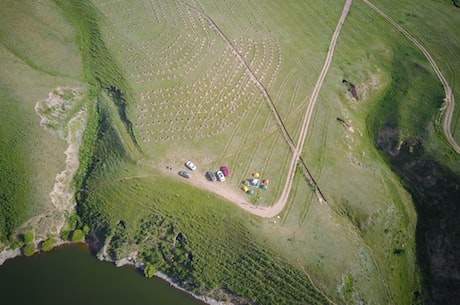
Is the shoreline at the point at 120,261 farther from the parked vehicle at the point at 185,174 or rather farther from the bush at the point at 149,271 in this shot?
the parked vehicle at the point at 185,174

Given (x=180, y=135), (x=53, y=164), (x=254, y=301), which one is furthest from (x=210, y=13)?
(x=254, y=301)

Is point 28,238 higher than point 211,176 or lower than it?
lower

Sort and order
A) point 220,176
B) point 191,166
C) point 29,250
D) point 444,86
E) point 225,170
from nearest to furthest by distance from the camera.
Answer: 1. point 29,250
2. point 220,176
3. point 191,166
4. point 225,170
5. point 444,86

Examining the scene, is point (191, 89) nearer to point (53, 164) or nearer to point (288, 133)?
point (288, 133)

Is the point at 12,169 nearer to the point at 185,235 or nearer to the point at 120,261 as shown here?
the point at 120,261

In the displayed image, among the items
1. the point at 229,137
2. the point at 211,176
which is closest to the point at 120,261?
the point at 211,176

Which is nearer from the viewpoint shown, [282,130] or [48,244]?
[48,244]

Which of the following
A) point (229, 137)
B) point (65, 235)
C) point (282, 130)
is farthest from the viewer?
point (282, 130)

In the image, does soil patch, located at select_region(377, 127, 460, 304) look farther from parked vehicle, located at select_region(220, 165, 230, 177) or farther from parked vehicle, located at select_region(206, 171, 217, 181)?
parked vehicle, located at select_region(206, 171, 217, 181)

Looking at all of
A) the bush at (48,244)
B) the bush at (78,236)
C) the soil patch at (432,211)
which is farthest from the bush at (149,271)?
the soil patch at (432,211)

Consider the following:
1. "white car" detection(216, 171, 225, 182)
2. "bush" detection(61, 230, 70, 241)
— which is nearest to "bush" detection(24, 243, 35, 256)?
"bush" detection(61, 230, 70, 241)
